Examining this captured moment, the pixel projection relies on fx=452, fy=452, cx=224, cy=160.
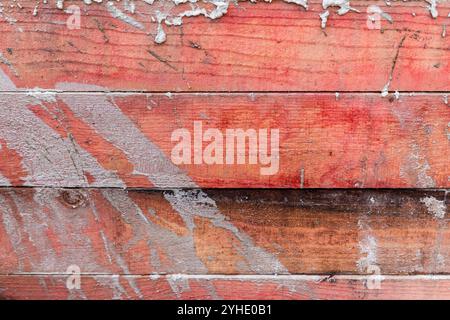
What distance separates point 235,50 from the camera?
0.78 metres

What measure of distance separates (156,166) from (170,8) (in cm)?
27

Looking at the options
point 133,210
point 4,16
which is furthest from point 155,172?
point 4,16

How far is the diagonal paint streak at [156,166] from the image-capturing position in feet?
2.62

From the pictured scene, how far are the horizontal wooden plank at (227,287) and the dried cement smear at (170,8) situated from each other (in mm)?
469

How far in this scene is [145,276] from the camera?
0.87 meters

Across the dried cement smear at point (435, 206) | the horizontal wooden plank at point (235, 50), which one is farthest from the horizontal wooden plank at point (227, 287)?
the horizontal wooden plank at point (235, 50)

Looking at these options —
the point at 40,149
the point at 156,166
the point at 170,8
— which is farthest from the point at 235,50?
the point at 40,149

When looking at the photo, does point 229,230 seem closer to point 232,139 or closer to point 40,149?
point 232,139

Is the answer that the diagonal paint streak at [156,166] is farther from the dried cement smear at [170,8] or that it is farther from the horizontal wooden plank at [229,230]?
the dried cement smear at [170,8]

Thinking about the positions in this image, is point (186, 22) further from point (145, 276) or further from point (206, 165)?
point (145, 276)

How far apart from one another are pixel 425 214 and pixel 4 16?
82cm

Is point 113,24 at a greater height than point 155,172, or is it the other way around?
point 113,24

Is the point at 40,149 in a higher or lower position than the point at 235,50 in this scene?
lower

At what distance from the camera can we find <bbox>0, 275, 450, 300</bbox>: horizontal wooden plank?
2.81 ft
